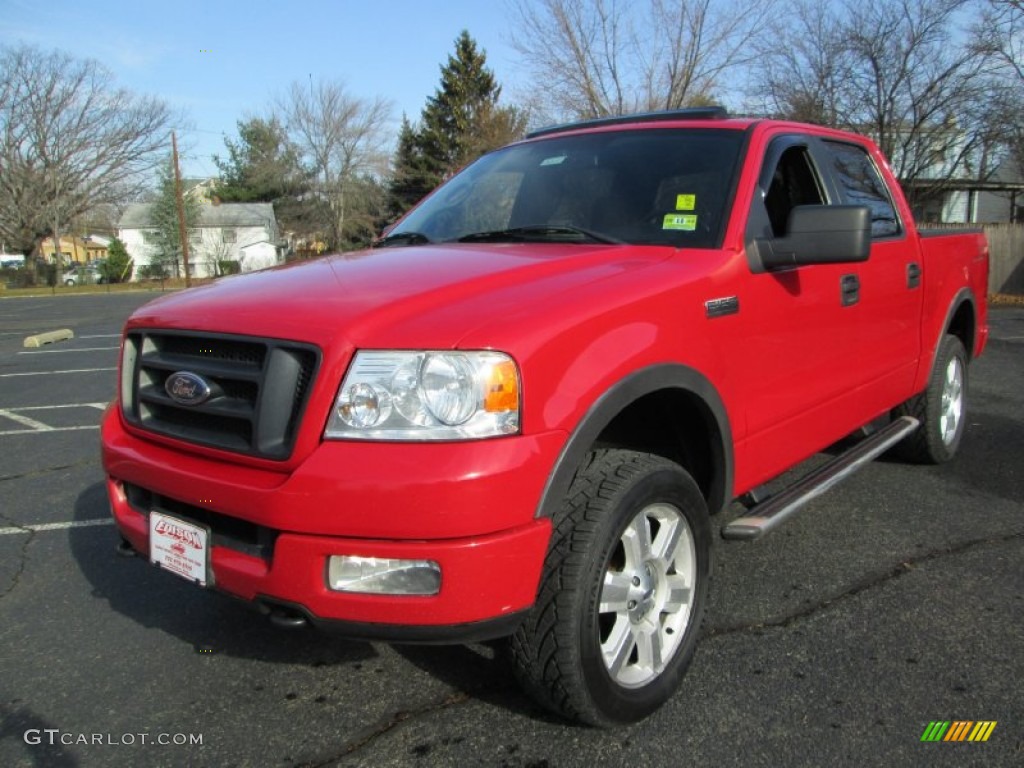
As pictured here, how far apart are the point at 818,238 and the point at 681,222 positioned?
0.49 metres

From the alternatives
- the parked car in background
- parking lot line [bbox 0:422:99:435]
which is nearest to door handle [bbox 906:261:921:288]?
parking lot line [bbox 0:422:99:435]

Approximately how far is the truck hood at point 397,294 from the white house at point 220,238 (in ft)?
163

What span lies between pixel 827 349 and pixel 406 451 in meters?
2.14

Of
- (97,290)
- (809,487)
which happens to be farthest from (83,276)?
(809,487)

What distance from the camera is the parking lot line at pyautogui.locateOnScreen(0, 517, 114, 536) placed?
4203mm

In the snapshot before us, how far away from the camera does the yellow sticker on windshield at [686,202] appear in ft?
9.93

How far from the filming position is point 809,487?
3.37 meters

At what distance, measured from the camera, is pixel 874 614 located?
3072 millimetres

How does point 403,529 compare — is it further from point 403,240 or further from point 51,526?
point 51,526

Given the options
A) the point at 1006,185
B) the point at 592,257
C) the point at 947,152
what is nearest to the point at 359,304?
the point at 592,257

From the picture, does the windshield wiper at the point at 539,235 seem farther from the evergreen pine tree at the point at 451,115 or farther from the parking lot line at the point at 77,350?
the evergreen pine tree at the point at 451,115

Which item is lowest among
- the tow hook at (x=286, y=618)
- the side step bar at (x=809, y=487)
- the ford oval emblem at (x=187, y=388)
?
the side step bar at (x=809, y=487)

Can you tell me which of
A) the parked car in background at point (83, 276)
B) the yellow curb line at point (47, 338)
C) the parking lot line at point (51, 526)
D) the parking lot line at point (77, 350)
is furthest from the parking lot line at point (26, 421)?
the parked car in background at point (83, 276)

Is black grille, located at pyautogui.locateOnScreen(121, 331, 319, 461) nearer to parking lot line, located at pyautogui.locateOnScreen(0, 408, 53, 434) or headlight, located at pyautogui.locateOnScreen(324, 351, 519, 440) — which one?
headlight, located at pyautogui.locateOnScreen(324, 351, 519, 440)
